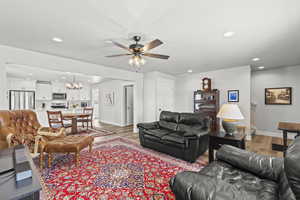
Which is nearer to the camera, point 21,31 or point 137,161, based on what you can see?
point 21,31

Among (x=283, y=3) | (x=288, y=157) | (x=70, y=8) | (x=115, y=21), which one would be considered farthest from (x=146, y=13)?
(x=288, y=157)

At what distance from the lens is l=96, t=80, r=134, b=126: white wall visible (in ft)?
21.4

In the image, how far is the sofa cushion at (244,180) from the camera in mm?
1161

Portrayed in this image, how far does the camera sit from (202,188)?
957mm

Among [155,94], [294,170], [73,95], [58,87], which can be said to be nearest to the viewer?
[294,170]

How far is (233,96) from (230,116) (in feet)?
9.37

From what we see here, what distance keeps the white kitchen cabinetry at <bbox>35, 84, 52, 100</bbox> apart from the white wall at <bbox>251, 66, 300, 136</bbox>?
33.2ft

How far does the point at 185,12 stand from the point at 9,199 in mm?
2457

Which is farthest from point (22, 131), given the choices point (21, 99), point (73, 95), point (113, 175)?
point (73, 95)

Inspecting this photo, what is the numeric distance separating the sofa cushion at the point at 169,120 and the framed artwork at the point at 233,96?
95.0 inches

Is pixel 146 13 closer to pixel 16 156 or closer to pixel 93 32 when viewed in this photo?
pixel 93 32

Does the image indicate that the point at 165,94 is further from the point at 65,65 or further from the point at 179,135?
the point at 65,65

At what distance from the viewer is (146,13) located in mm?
1777

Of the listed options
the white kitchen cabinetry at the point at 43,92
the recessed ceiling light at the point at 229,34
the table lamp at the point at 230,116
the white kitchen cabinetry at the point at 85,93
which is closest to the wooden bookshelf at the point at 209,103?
the table lamp at the point at 230,116
